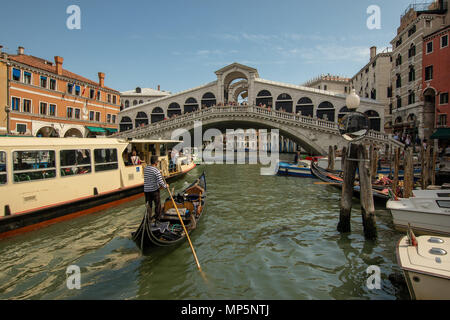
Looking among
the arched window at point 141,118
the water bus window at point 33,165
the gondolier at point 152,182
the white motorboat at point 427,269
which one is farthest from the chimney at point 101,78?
the white motorboat at point 427,269

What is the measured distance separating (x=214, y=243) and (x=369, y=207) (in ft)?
10.8

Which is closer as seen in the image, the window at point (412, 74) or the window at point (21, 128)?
the window at point (21, 128)

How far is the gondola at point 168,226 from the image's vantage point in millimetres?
4496

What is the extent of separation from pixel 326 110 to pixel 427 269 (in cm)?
2250

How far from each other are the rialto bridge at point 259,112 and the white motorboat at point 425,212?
42.8ft

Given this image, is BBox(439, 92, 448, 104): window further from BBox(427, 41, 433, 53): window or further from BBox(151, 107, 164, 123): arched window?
BBox(151, 107, 164, 123): arched window

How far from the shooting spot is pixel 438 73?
17.4 metres

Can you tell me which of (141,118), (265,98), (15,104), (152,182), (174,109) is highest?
(265,98)

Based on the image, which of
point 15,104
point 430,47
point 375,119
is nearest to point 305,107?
point 375,119

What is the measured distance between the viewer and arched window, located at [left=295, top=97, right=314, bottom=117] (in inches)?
947

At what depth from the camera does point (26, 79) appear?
64.9 ft

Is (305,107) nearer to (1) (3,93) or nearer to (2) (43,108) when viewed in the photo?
(2) (43,108)

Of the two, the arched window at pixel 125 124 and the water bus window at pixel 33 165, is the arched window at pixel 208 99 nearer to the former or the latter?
the arched window at pixel 125 124
